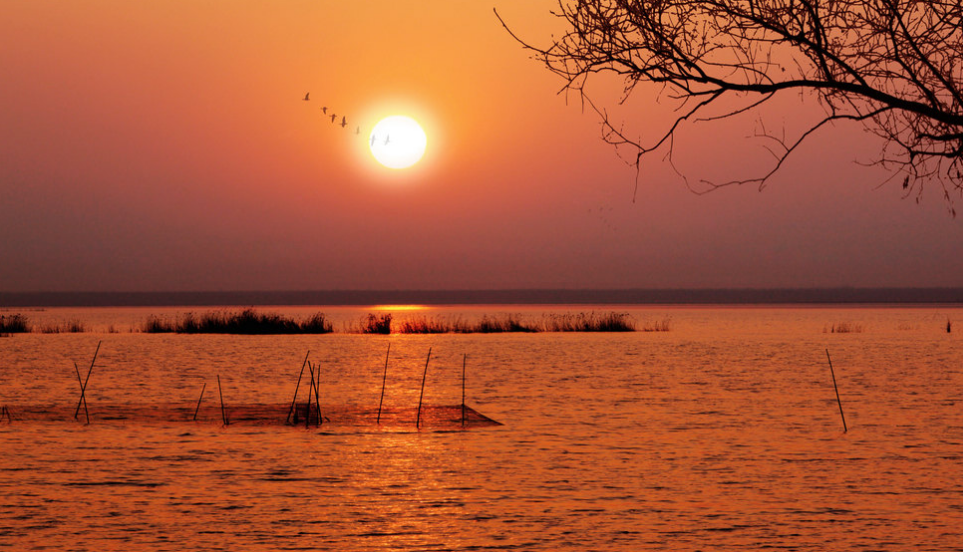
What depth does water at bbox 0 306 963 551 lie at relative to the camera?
329 inches

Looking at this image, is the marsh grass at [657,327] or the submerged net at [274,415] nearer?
the submerged net at [274,415]

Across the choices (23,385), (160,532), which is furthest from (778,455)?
(23,385)

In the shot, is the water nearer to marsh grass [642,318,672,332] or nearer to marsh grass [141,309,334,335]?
marsh grass [141,309,334,335]

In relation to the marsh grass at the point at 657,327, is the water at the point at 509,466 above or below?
below

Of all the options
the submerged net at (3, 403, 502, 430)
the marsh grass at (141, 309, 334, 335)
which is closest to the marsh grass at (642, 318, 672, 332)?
the marsh grass at (141, 309, 334, 335)

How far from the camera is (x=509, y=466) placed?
11664 mm

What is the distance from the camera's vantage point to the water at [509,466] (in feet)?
27.4

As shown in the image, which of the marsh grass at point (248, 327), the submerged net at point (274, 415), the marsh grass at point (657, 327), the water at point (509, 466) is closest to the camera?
the water at point (509, 466)

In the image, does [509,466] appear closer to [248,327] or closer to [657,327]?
[248,327]

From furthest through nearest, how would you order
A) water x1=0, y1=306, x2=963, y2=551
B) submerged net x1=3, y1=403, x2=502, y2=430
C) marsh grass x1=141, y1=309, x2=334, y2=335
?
marsh grass x1=141, y1=309, x2=334, y2=335 → submerged net x1=3, y1=403, x2=502, y2=430 → water x1=0, y1=306, x2=963, y2=551

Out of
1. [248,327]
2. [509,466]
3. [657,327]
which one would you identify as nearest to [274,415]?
[509,466]

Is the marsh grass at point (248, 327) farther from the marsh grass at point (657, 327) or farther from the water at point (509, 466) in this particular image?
the water at point (509, 466)

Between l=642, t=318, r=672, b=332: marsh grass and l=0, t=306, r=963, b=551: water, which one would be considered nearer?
l=0, t=306, r=963, b=551: water

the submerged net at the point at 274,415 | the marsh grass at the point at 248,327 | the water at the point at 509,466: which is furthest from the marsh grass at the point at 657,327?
the submerged net at the point at 274,415
